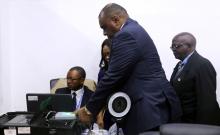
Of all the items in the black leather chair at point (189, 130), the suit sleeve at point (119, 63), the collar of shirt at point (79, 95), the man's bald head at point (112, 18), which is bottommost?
the collar of shirt at point (79, 95)

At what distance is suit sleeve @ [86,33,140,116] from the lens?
1924 millimetres

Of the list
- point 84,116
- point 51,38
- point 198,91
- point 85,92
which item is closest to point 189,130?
point 84,116

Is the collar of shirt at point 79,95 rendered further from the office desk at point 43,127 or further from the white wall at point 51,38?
the office desk at point 43,127

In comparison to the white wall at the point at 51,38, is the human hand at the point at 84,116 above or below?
below

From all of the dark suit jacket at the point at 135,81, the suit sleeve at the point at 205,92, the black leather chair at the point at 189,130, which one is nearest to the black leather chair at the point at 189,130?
the black leather chair at the point at 189,130

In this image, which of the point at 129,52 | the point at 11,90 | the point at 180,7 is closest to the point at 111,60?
the point at 129,52

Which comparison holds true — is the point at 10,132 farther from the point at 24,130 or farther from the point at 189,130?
the point at 189,130

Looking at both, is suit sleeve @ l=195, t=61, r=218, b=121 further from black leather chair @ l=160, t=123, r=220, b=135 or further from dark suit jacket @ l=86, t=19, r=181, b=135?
black leather chair @ l=160, t=123, r=220, b=135

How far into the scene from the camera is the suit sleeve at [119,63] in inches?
75.7

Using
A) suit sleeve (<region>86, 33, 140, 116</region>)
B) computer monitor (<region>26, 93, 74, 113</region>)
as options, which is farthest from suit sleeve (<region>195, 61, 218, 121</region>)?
computer monitor (<region>26, 93, 74, 113</region>)

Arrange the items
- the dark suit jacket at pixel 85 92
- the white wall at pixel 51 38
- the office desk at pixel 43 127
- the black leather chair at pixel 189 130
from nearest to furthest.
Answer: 1. the black leather chair at pixel 189 130
2. the office desk at pixel 43 127
3. the dark suit jacket at pixel 85 92
4. the white wall at pixel 51 38

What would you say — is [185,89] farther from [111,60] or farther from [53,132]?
[53,132]

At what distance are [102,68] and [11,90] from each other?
4.02 ft

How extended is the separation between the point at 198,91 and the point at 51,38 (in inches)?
77.3
